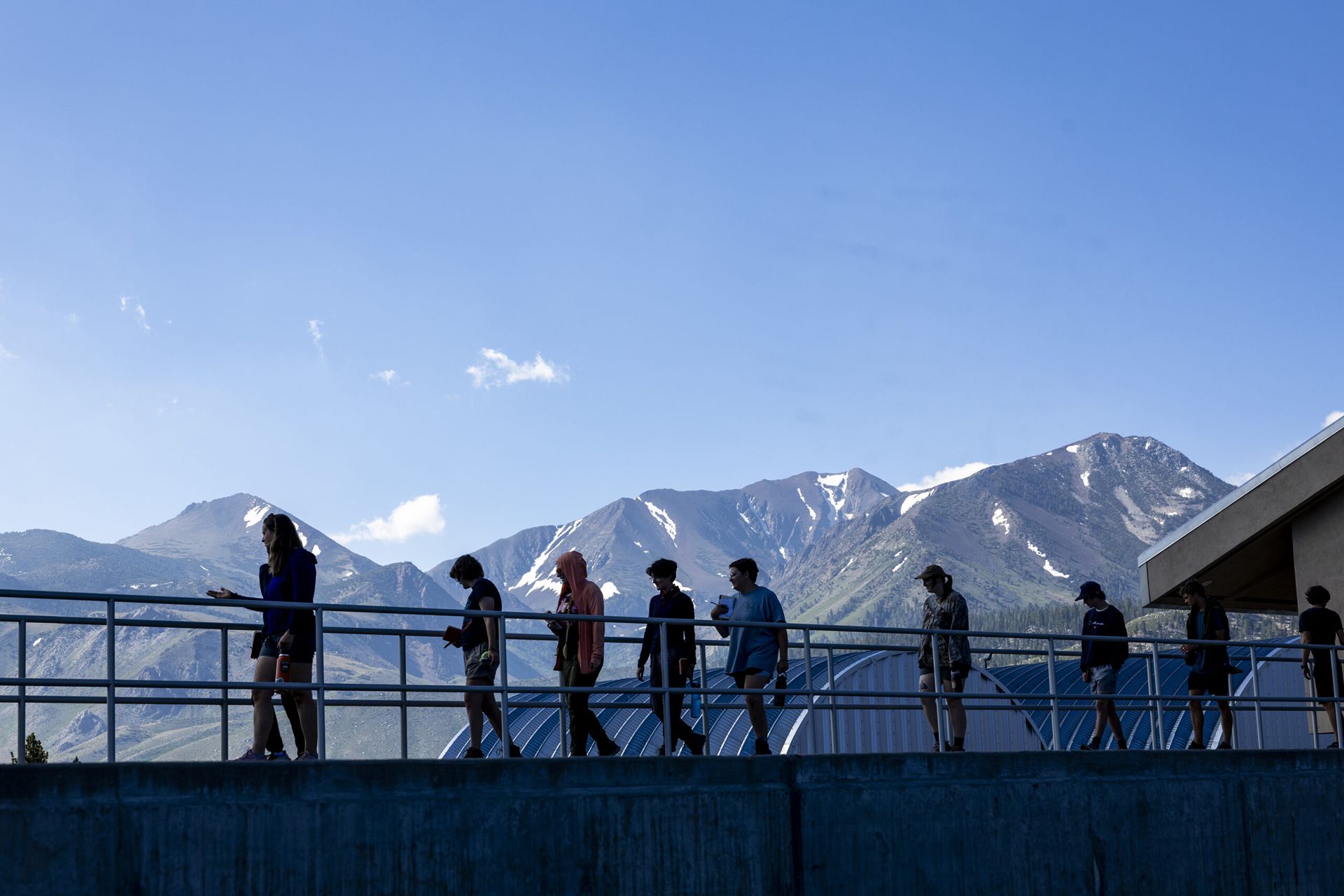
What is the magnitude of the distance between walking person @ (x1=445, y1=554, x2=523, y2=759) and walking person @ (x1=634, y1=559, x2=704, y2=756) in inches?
50.0

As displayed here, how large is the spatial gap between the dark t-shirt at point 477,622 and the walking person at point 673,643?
1272 millimetres

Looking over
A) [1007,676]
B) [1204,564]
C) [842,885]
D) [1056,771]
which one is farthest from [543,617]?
[1007,676]

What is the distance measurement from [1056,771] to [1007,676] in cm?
2944

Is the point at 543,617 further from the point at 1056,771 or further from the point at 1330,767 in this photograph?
the point at 1330,767


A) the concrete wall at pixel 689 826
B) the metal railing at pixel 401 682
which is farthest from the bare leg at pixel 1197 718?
the concrete wall at pixel 689 826

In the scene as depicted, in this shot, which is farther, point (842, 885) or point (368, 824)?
point (842, 885)

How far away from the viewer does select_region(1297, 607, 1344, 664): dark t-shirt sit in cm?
1520

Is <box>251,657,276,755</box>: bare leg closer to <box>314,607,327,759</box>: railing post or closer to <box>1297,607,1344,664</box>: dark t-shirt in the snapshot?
<box>314,607,327,759</box>: railing post

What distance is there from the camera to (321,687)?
29.7 ft

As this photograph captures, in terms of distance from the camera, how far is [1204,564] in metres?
20.8

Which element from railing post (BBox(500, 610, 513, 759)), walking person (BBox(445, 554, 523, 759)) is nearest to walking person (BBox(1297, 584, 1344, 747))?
walking person (BBox(445, 554, 523, 759))

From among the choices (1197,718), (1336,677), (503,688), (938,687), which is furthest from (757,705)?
(1336,677)

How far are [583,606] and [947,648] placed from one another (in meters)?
3.64

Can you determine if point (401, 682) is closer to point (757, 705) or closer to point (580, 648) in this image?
point (580, 648)
